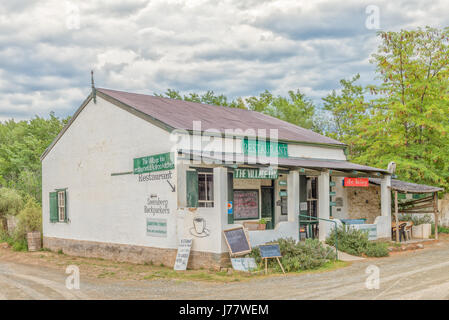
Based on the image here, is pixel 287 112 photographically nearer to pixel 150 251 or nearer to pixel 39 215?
pixel 39 215

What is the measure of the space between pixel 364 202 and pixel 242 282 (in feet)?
37.9

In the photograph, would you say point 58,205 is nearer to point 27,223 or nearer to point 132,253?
point 27,223

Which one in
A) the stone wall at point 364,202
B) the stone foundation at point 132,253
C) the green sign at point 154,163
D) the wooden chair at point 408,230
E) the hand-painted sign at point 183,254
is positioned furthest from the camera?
the stone wall at point 364,202

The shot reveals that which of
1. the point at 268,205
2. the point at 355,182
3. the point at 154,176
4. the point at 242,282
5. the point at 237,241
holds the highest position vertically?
the point at 154,176

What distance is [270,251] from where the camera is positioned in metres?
12.3

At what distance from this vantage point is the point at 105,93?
17.0 meters

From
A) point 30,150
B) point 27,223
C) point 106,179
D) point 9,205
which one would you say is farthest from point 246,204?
point 30,150

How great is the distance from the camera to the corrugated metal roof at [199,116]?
15.6 metres

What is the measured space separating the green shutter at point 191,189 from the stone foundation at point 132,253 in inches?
55.8

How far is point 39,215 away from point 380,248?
1575 cm

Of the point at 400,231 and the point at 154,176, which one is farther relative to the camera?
the point at 400,231

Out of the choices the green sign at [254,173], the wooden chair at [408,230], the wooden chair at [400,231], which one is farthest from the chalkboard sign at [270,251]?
the wooden chair at [408,230]

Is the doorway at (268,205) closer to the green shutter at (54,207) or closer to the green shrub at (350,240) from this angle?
the green shrub at (350,240)
